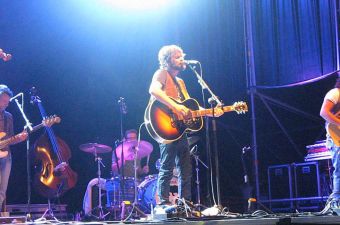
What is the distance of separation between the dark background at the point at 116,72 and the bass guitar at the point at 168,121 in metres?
4.19

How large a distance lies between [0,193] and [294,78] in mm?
5354

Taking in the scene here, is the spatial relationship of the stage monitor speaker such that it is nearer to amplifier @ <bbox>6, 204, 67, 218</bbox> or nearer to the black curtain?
the black curtain

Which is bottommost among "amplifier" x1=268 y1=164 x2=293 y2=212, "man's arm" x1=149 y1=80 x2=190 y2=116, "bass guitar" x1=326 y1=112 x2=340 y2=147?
"amplifier" x1=268 y1=164 x2=293 y2=212

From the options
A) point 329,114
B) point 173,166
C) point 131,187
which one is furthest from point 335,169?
point 131,187

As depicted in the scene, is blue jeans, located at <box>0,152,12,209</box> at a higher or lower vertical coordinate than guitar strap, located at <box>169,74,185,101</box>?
lower

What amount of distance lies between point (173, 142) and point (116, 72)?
5445mm

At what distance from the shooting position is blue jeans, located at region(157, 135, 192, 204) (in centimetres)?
551

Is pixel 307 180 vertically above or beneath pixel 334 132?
beneath

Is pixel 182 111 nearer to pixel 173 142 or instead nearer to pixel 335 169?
pixel 173 142

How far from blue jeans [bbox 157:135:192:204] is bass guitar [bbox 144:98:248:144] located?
10 centimetres

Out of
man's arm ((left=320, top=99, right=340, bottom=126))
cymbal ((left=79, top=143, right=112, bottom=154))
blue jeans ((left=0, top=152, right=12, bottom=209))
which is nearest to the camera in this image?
man's arm ((left=320, top=99, right=340, bottom=126))

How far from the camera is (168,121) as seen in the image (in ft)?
18.6

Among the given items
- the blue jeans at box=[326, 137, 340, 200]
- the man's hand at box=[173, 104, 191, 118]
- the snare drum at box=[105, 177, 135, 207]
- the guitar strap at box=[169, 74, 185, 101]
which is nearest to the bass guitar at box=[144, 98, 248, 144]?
the man's hand at box=[173, 104, 191, 118]

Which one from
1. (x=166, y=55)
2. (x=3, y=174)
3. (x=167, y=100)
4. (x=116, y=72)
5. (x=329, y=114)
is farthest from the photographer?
(x=116, y=72)
